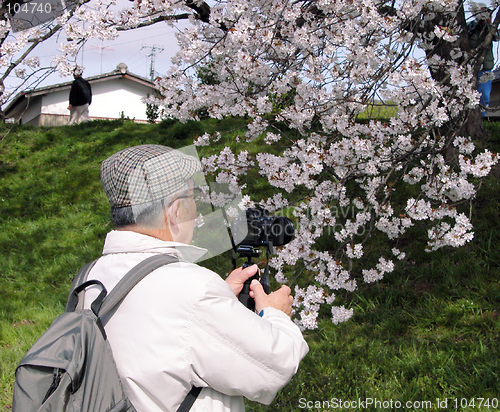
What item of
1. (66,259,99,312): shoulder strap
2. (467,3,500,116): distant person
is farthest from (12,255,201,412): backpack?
(467,3,500,116): distant person

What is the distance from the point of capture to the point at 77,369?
1089 mm

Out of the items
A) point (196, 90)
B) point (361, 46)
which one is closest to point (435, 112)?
point (361, 46)

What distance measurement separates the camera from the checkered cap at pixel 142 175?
129cm

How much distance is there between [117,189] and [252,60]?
261 cm

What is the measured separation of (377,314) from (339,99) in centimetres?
194

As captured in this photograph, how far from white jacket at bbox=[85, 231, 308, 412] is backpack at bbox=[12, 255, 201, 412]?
35mm

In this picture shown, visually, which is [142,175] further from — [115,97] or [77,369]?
[115,97]

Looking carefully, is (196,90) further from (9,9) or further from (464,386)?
(464,386)

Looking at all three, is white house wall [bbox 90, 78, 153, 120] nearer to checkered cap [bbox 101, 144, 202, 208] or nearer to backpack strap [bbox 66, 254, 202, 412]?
checkered cap [bbox 101, 144, 202, 208]

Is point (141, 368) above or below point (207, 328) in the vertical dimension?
below

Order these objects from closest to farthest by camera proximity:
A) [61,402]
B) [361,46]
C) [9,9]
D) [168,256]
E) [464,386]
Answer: [61,402], [168,256], [464,386], [361,46], [9,9]

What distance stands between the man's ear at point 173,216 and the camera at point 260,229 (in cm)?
56

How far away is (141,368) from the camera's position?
3.79 ft

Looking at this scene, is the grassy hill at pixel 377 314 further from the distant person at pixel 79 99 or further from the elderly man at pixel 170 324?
the distant person at pixel 79 99
